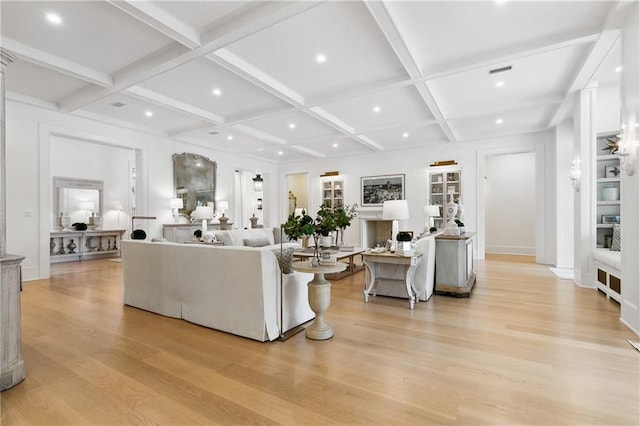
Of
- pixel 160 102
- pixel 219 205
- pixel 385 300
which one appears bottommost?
pixel 385 300

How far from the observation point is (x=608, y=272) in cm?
371

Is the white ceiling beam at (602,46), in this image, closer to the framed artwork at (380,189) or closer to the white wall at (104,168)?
the framed artwork at (380,189)

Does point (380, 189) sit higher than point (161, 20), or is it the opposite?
point (161, 20)

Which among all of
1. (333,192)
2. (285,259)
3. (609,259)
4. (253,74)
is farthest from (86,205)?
(609,259)

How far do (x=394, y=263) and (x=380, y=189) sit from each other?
532 centimetres

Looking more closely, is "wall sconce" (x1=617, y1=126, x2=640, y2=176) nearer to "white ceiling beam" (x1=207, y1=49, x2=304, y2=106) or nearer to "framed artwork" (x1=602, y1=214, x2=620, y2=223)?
"framed artwork" (x1=602, y1=214, x2=620, y2=223)

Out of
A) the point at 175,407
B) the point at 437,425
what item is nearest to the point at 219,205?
the point at 175,407

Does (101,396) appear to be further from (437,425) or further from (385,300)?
(385,300)

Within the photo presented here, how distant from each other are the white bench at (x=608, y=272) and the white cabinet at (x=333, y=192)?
6248 mm

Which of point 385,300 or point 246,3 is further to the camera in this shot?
point 385,300

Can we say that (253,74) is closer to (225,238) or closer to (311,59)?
(311,59)

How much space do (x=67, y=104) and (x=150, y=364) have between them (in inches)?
207

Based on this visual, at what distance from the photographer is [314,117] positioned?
5.82 meters

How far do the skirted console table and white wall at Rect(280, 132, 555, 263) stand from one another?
5190mm
